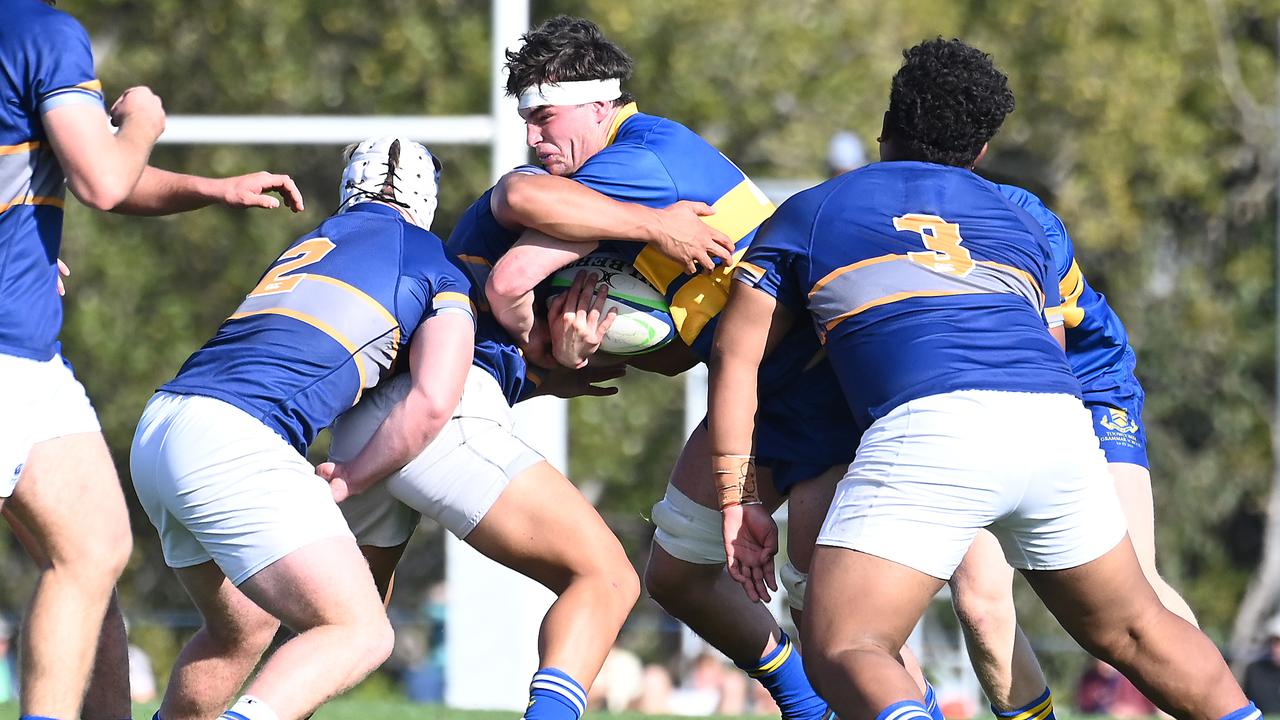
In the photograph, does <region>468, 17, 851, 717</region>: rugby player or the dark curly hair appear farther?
the dark curly hair

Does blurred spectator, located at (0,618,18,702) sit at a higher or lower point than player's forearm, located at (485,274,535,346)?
lower

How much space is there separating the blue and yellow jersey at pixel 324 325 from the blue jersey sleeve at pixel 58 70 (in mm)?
649

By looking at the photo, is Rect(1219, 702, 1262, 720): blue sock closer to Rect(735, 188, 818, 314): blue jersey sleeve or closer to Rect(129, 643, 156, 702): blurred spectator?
Rect(735, 188, 818, 314): blue jersey sleeve

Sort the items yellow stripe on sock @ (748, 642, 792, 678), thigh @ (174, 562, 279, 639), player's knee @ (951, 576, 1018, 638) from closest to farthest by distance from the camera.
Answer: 1. thigh @ (174, 562, 279, 639)
2. player's knee @ (951, 576, 1018, 638)
3. yellow stripe on sock @ (748, 642, 792, 678)

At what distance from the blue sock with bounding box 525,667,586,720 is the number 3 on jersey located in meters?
1.36

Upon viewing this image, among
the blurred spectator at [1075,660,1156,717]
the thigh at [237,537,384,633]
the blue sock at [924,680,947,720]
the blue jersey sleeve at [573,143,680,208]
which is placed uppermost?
the blue jersey sleeve at [573,143,680,208]

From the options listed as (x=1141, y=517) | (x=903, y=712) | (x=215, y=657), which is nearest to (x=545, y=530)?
(x=215, y=657)

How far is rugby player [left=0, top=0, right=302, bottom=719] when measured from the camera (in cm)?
405

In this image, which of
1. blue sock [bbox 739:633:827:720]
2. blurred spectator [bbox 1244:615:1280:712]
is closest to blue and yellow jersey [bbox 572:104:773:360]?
blue sock [bbox 739:633:827:720]

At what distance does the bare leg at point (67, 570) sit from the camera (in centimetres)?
419

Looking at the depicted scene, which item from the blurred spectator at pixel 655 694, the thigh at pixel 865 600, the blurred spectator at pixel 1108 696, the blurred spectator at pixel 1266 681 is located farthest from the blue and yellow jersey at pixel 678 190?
the blurred spectator at pixel 655 694

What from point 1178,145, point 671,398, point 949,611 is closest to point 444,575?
point 671,398

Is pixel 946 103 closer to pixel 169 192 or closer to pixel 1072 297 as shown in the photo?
pixel 1072 297

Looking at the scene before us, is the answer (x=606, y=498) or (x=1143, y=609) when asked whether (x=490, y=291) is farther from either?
(x=606, y=498)
